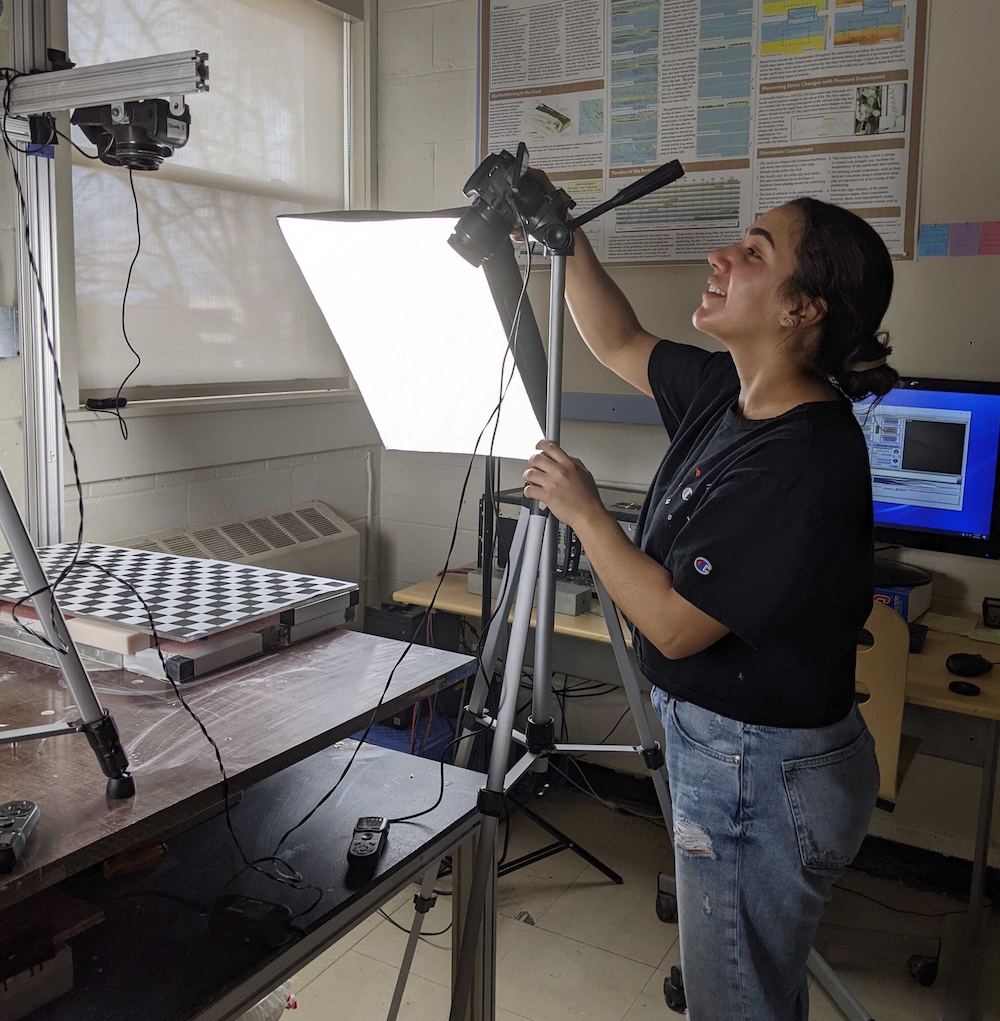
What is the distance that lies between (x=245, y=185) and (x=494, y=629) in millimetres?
1767

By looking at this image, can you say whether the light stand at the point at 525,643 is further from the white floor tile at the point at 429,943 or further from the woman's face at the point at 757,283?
the white floor tile at the point at 429,943

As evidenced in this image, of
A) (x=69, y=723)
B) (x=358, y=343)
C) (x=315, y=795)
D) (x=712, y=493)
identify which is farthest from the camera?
(x=358, y=343)

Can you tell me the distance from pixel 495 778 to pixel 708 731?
331 mm

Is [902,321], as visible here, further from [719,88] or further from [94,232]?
[94,232]

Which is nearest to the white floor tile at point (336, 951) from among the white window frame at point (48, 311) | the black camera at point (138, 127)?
the white window frame at point (48, 311)

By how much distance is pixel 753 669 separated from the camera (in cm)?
135

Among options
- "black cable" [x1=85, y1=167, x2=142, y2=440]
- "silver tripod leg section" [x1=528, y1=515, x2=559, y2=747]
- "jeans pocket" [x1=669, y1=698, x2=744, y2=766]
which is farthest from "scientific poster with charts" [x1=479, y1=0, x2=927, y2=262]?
"jeans pocket" [x1=669, y1=698, x2=744, y2=766]

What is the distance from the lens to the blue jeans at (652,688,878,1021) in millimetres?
1362

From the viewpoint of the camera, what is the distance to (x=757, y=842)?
138 cm

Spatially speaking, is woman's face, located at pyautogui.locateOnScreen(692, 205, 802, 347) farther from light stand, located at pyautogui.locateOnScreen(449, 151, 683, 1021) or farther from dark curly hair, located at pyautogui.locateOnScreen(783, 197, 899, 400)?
light stand, located at pyautogui.locateOnScreen(449, 151, 683, 1021)

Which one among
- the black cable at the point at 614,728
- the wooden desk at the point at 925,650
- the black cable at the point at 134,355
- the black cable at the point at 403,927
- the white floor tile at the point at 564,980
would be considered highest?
the black cable at the point at 134,355

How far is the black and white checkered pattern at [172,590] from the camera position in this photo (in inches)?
54.9

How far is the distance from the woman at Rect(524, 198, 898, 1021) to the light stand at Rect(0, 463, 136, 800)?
642 mm

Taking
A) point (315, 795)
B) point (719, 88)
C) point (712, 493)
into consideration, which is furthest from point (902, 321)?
point (315, 795)
